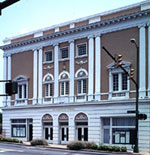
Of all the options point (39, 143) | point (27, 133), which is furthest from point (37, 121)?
point (39, 143)

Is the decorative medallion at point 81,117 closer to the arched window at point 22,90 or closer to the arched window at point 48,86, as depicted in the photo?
the arched window at point 48,86

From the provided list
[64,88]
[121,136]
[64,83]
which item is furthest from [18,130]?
[121,136]

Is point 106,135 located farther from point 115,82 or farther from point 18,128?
point 18,128

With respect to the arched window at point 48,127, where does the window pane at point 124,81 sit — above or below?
above

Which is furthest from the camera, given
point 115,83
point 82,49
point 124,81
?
point 82,49

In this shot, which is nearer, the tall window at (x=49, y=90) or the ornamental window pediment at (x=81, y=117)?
the ornamental window pediment at (x=81, y=117)

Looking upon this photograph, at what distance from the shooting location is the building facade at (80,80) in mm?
30734

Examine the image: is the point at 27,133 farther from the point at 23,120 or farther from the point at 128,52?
the point at 128,52

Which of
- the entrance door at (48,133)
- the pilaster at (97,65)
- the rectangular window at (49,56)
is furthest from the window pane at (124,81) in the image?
the entrance door at (48,133)

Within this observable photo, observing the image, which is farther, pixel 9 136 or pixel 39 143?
pixel 9 136

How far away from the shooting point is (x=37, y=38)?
128ft

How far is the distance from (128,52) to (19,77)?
15.0 metres

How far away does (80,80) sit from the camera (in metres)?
35.2

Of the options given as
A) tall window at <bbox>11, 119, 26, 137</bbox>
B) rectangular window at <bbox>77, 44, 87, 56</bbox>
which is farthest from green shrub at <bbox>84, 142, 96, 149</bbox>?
tall window at <bbox>11, 119, 26, 137</bbox>
